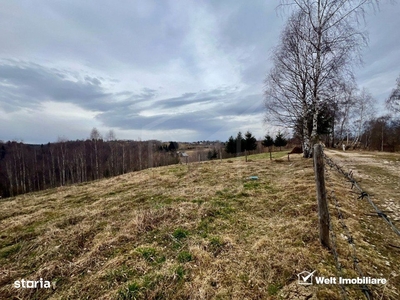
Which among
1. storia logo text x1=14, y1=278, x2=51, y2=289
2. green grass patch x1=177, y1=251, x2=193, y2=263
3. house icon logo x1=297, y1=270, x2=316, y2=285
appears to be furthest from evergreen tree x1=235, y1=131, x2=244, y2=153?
storia logo text x1=14, y1=278, x2=51, y2=289

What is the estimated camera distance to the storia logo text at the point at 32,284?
2.54 metres

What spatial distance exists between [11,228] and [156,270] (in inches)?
193

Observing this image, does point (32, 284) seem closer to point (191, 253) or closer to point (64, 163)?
point (191, 253)

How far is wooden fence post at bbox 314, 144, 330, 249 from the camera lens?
8.36 feet

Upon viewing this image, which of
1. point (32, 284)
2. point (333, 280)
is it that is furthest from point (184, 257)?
point (32, 284)

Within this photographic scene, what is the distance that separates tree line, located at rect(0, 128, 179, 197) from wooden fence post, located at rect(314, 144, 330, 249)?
35956 mm

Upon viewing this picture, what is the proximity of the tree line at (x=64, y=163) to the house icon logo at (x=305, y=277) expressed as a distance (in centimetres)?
3597

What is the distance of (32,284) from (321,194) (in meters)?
4.42

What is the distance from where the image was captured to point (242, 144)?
121 ft

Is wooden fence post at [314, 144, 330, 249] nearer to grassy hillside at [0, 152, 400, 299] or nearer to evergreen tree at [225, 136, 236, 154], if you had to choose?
A: grassy hillside at [0, 152, 400, 299]

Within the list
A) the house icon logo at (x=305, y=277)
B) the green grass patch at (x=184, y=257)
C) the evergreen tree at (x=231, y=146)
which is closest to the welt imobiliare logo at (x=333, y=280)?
the house icon logo at (x=305, y=277)

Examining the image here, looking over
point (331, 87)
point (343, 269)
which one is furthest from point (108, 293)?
point (331, 87)

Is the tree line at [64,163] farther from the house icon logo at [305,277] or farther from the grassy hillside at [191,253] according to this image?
the house icon logo at [305,277]

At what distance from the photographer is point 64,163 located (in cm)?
3300
